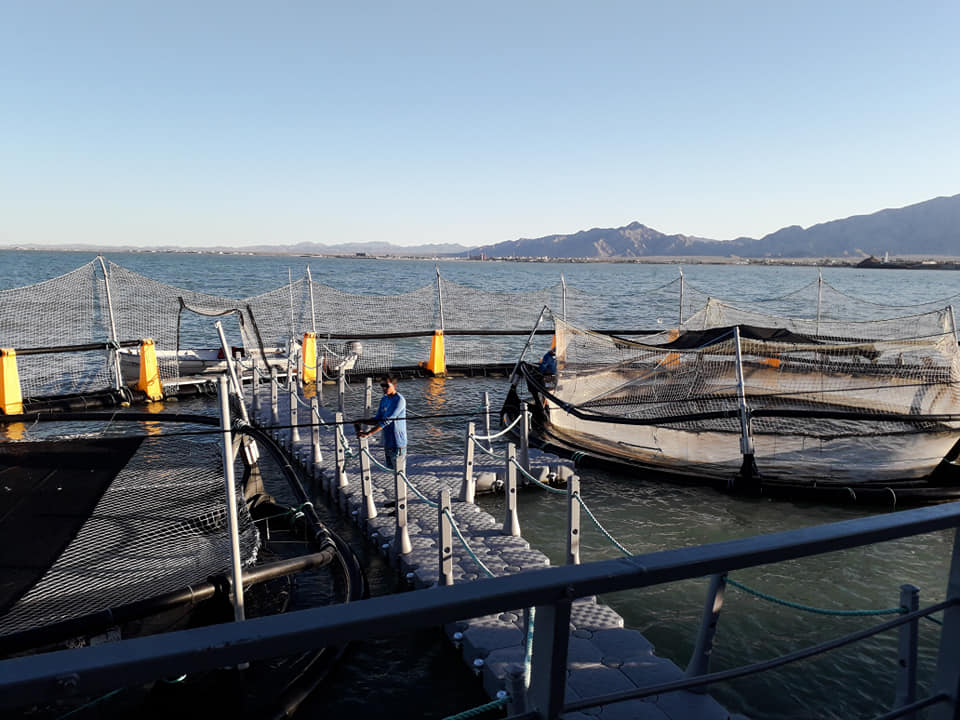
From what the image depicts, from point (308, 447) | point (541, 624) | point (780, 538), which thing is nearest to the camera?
point (541, 624)

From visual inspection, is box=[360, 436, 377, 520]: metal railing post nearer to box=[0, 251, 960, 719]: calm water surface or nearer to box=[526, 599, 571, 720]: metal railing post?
box=[0, 251, 960, 719]: calm water surface

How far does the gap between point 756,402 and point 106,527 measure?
39.4 feet

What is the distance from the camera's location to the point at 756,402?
14.0 m

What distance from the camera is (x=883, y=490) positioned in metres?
11.3

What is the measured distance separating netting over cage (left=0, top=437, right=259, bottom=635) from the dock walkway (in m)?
2.23

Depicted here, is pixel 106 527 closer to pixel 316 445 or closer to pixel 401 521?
pixel 401 521

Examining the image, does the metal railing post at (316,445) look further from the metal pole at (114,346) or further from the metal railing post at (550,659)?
the metal railing post at (550,659)

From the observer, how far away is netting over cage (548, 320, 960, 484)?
11.8 m

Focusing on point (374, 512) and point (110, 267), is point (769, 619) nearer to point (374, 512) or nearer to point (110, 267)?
point (374, 512)

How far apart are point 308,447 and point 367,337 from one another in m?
9.30

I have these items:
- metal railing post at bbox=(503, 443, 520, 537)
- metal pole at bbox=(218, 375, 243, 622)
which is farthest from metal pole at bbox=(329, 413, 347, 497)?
metal pole at bbox=(218, 375, 243, 622)

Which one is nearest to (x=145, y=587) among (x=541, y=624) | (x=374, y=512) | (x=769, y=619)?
(x=374, y=512)

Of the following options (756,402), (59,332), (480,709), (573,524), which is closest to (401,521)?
(573,524)

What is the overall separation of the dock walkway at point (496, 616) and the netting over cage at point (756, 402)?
202 cm
